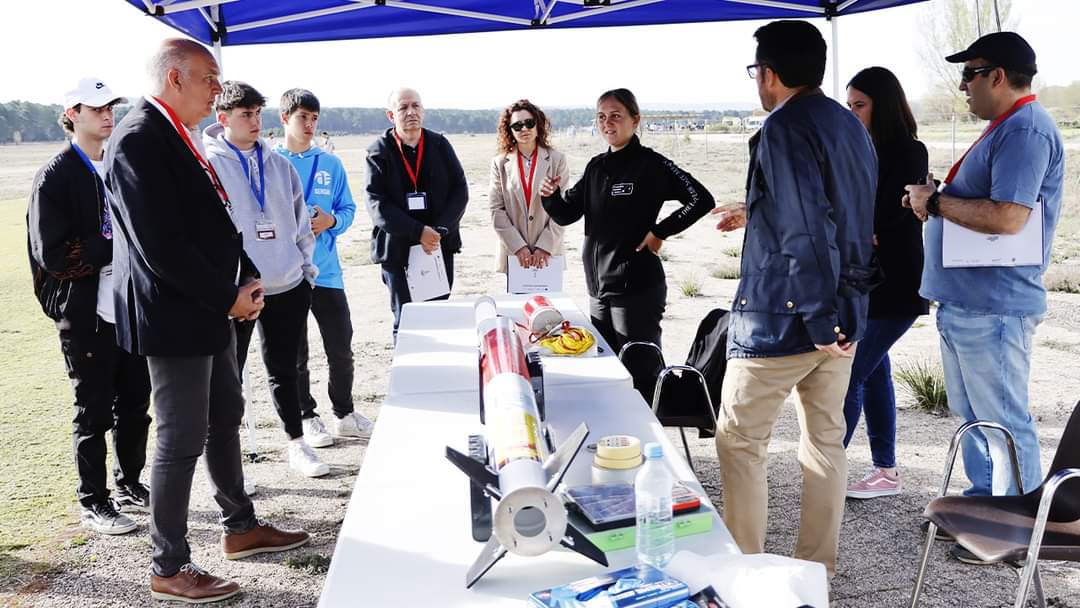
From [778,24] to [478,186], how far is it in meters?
28.6

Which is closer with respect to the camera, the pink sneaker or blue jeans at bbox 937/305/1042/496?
blue jeans at bbox 937/305/1042/496

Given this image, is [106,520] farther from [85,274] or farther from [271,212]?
[271,212]

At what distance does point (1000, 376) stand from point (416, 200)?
2.99m

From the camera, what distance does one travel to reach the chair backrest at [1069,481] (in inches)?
96.8

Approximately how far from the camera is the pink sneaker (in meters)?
3.78

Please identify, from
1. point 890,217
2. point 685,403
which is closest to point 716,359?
point 685,403

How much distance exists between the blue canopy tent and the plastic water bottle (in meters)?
3.46

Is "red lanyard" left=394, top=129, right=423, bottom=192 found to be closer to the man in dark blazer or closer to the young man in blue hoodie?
the young man in blue hoodie

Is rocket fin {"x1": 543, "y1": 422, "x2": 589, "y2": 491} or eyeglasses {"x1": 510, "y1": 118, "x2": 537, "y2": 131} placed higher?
eyeglasses {"x1": 510, "y1": 118, "x2": 537, "y2": 131}

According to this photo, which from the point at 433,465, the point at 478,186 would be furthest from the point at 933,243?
the point at 478,186

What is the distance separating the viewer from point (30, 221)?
3518 millimetres

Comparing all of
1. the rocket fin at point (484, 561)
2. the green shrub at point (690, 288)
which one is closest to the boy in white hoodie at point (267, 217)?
the rocket fin at point (484, 561)

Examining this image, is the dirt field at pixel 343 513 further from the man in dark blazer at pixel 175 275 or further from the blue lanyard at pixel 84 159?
A: the blue lanyard at pixel 84 159

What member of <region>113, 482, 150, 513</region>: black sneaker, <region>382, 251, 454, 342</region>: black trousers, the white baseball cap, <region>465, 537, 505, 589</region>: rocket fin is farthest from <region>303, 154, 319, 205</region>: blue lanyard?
<region>465, 537, 505, 589</region>: rocket fin
